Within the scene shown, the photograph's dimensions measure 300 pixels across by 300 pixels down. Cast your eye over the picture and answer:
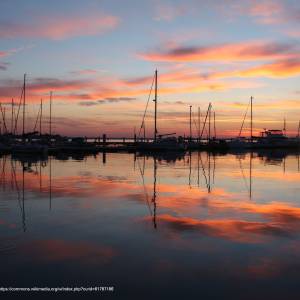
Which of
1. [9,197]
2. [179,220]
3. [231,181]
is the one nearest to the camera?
[179,220]

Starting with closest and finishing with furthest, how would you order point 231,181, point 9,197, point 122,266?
point 122,266
point 9,197
point 231,181

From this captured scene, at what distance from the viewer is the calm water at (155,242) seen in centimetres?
907

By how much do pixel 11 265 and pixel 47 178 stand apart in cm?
2034

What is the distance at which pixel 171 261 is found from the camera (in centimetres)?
1053

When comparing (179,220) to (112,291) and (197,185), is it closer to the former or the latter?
(112,291)

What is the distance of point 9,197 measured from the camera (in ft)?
68.5

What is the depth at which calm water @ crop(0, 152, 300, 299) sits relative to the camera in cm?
907

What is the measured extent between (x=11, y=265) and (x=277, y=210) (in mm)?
11366

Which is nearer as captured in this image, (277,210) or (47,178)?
(277,210)

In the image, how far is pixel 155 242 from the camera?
40.0 feet

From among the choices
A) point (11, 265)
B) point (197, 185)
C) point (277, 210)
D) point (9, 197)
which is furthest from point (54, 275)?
point (197, 185)

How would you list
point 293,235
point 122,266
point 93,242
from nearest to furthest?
point 122,266 → point 93,242 → point 293,235

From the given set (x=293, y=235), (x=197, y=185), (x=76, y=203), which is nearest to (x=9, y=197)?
(x=76, y=203)

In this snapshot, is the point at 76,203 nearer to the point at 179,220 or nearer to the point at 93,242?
the point at 179,220
